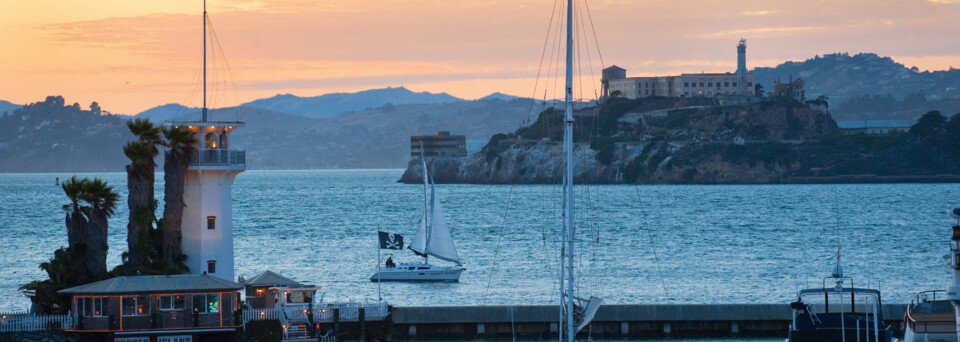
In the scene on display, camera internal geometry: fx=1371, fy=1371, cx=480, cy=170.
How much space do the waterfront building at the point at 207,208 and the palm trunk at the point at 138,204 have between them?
1.18 m

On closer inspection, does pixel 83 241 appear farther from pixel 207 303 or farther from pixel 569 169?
pixel 569 169

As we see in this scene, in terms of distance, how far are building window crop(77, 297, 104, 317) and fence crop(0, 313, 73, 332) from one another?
396 mm

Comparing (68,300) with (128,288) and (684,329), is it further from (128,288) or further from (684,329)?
(684,329)

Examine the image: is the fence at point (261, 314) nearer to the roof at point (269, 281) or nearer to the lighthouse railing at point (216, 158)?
the roof at point (269, 281)

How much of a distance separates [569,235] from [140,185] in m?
14.4

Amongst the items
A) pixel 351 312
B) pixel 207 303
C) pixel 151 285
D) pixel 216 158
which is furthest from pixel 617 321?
pixel 151 285

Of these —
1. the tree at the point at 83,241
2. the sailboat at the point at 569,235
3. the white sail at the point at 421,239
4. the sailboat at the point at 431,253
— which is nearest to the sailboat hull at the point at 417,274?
the sailboat at the point at 431,253

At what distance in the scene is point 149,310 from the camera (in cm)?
3372

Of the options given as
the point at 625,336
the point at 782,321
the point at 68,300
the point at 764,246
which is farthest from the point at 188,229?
the point at 764,246

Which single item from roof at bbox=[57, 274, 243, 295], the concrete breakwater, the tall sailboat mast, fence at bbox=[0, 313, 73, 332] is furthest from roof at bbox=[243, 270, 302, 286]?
the tall sailboat mast

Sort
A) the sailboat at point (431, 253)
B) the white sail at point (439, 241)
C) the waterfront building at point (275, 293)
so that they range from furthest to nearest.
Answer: the white sail at point (439, 241)
the sailboat at point (431, 253)
the waterfront building at point (275, 293)

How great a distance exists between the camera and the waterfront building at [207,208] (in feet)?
133

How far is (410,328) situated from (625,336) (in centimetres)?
696

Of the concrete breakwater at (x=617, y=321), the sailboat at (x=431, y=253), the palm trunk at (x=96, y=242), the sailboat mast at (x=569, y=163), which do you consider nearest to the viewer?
the sailboat mast at (x=569, y=163)
